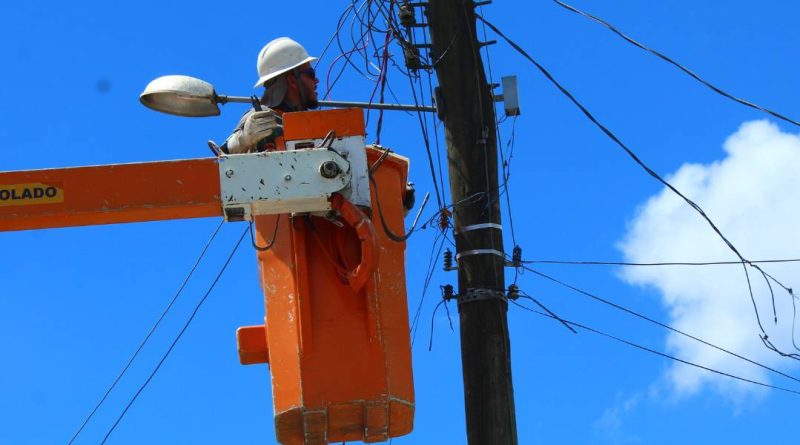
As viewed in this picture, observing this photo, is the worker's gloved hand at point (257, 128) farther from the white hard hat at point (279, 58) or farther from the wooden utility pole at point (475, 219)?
the wooden utility pole at point (475, 219)

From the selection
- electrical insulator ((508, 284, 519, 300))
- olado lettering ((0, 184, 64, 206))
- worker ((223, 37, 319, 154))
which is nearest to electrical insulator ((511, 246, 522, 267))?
electrical insulator ((508, 284, 519, 300))

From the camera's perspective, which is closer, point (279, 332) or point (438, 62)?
point (279, 332)

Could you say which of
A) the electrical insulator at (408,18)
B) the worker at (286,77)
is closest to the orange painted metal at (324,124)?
the worker at (286,77)

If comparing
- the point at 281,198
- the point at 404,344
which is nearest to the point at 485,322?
the point at 404,344

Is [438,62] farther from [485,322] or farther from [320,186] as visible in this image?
[320,186]

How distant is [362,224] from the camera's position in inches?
272

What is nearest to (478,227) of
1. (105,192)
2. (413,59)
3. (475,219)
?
(475,219)

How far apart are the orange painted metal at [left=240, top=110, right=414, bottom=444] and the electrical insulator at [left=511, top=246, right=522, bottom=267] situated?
1974 millimetres

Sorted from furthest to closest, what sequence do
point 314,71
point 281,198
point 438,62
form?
point 438,62 → point 314,71 → point 281,198

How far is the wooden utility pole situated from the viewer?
337 inches

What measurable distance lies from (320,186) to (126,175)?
35.8 inches

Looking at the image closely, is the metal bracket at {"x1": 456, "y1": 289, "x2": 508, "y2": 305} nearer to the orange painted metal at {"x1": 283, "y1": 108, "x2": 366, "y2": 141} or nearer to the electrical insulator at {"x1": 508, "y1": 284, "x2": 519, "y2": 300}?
the electrical insulator at {"x1": 508, "y1": 284, "x2": 519, "y2": 300}

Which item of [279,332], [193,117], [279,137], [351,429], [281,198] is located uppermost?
[193,117]

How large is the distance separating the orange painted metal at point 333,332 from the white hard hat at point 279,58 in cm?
140
